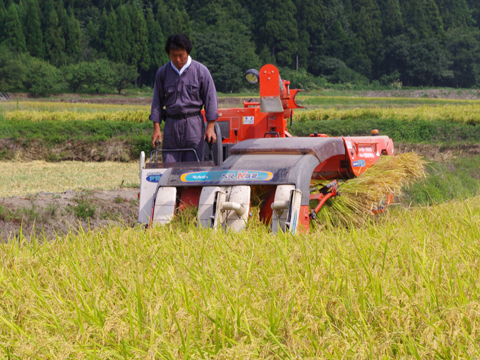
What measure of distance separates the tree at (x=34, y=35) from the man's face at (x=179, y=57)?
60.7m

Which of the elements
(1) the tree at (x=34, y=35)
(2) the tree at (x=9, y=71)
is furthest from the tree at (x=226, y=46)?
(2) the tree at (x=9, y=71)

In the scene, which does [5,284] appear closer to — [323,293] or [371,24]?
[323,293]

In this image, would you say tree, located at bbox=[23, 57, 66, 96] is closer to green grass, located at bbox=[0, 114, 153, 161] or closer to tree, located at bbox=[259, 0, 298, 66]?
tree, located at bbox=[259, 0, 298, 66]

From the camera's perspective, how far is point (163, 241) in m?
3.58

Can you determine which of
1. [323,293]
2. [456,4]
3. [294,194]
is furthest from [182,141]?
[456,4]

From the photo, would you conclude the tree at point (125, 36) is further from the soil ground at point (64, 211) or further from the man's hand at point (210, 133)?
the man's hand at point (210, 133)

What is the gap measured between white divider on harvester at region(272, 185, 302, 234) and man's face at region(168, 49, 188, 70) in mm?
1562

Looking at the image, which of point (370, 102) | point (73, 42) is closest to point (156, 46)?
point (73, 42)

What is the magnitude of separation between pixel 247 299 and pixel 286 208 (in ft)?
5.46

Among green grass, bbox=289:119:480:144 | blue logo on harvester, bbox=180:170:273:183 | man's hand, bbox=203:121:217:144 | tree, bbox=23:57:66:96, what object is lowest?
tree, bbox=23:57:66:96

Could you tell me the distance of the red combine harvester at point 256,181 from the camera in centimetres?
421

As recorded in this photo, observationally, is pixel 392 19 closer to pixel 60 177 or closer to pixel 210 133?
pixel 60 177

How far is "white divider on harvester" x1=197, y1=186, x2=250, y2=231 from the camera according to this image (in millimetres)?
4184

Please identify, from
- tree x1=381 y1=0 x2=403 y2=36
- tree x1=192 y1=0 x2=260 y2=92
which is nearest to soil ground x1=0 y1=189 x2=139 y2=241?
tree x1=192 y1=0 x2=260 y2=92
